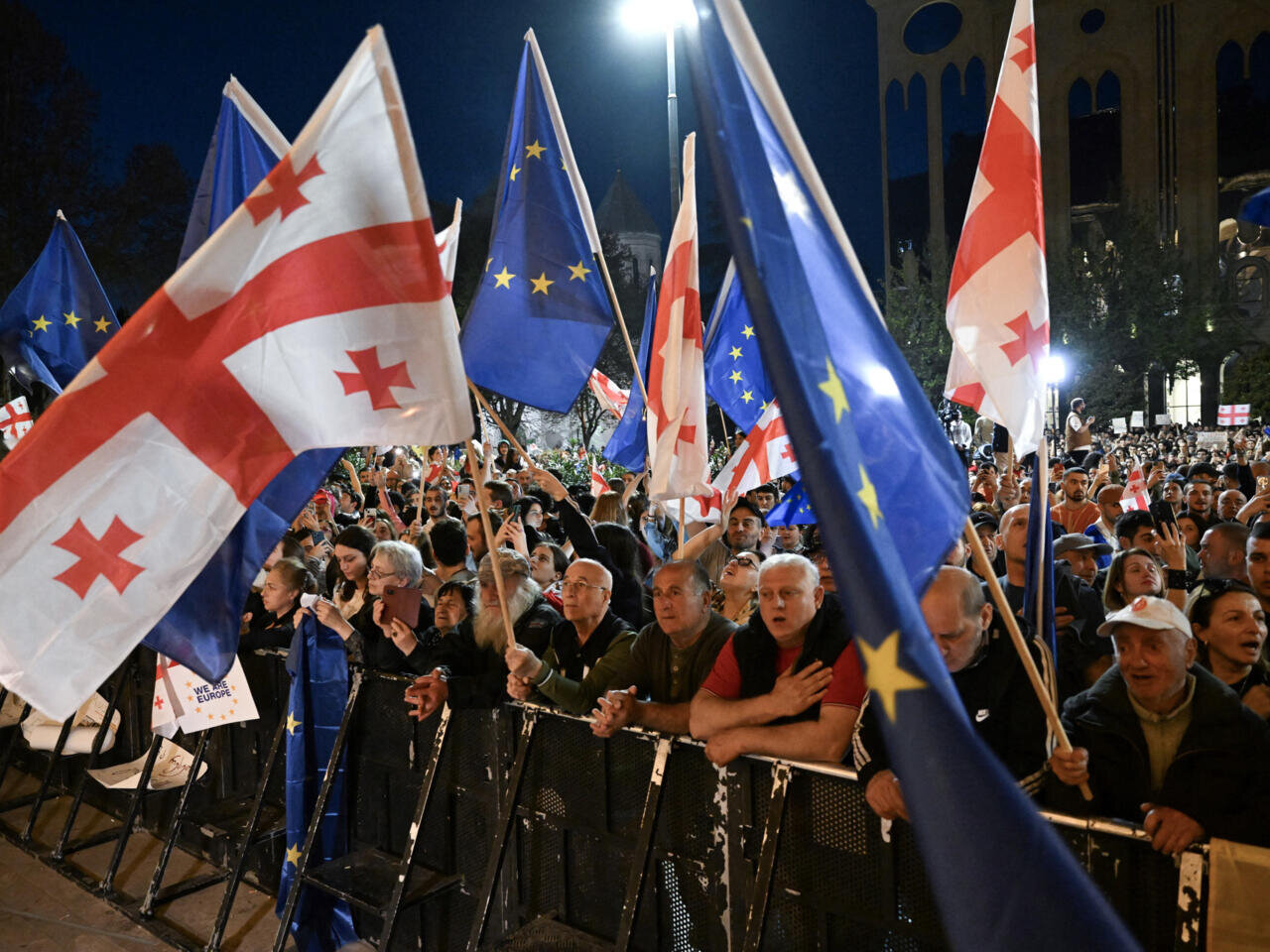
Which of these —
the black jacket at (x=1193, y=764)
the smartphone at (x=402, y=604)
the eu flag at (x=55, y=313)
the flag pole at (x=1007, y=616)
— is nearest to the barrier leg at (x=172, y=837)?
the smartphone at (x=402, y=604)

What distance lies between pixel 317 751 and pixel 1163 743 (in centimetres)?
421

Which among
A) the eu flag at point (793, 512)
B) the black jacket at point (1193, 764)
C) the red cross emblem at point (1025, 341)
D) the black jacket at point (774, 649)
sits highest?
the red cross emblem at point (1025, 341)

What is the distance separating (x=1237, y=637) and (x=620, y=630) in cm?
273

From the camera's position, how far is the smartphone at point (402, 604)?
19.1 feet

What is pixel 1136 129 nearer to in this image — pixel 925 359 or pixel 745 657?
pixel 925 359

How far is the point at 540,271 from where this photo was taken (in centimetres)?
654

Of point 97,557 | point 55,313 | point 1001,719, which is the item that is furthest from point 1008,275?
point 55,313

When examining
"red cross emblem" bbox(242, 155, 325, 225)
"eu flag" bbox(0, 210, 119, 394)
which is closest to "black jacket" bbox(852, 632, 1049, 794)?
"red cross emblem" bbox(242, 155, 325, 225)

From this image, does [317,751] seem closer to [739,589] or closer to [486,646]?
[486,646]

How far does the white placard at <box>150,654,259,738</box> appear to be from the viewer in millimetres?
5945

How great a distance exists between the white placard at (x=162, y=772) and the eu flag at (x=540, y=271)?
10.9 feet

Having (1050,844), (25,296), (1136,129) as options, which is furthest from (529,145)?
(1136,129)

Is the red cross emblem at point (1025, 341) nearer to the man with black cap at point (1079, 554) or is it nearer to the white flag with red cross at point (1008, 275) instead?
the white flag with red cross at point (1008, 275)

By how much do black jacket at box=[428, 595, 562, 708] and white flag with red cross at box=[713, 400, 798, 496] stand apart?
237 centimetres
